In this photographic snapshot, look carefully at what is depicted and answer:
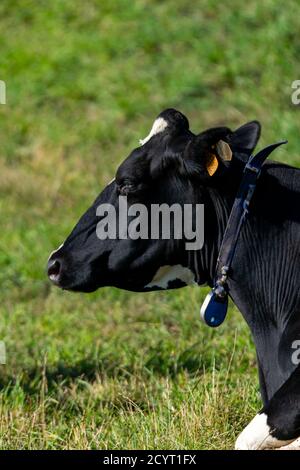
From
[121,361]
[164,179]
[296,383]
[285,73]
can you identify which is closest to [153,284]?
[164,179]

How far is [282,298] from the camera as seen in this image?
520 cm

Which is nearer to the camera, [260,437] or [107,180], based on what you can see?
[260,437]

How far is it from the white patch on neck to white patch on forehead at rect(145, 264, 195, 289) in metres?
0.83

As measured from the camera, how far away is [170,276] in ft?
17.8

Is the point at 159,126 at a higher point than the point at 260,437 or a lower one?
higher

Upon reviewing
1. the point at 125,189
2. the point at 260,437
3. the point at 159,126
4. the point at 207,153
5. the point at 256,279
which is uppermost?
the point at 159,126

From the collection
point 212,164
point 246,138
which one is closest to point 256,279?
point 212,164

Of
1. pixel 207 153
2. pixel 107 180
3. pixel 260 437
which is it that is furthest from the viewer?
pixel 107 180

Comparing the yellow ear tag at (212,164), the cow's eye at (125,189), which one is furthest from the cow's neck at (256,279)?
the cow's eye at (125,189)

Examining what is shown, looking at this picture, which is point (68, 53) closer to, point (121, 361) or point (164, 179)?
point (121, 361)

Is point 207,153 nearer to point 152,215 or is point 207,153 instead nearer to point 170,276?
point 152,215

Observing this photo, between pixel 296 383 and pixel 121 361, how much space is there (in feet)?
8.86

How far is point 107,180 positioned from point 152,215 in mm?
6152
